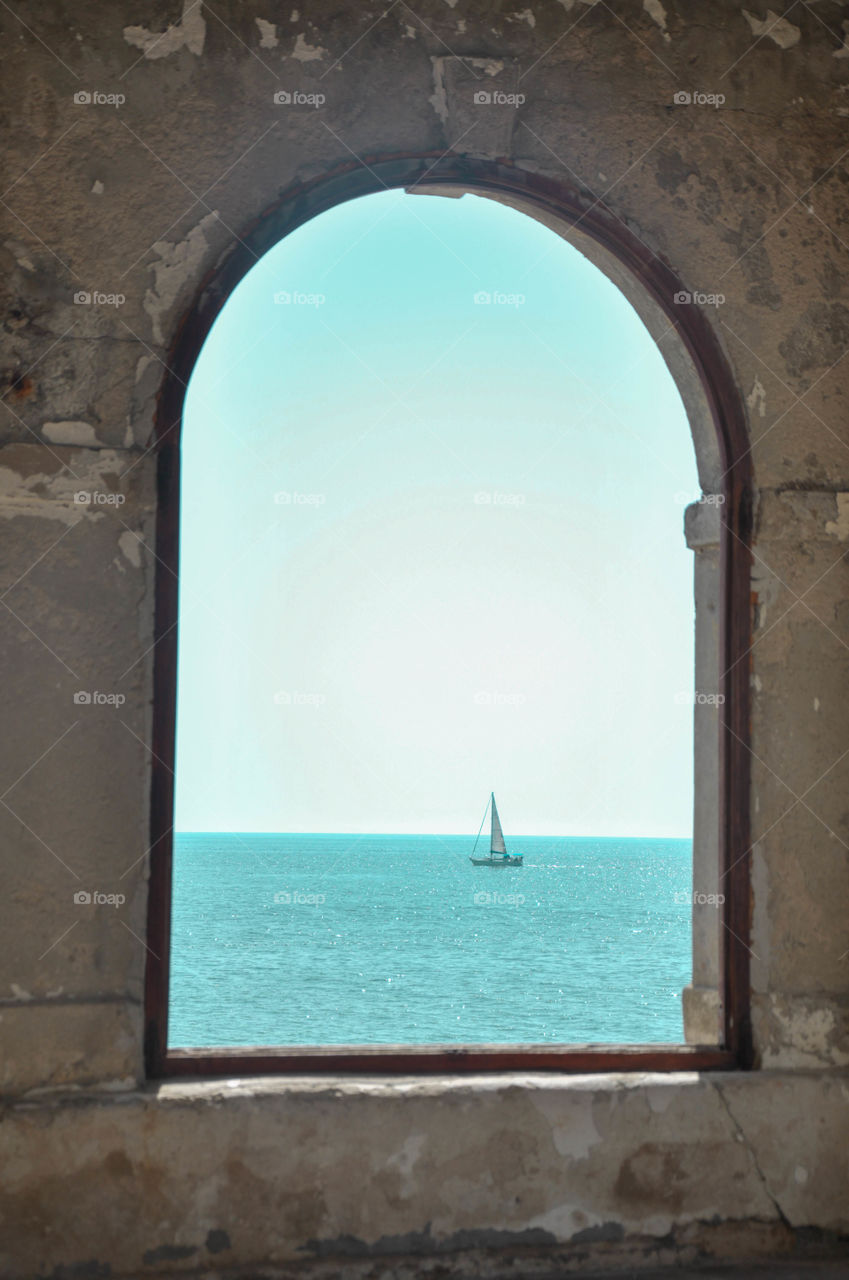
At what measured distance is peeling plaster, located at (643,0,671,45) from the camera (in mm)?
2941

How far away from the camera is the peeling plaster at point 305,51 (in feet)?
9.07

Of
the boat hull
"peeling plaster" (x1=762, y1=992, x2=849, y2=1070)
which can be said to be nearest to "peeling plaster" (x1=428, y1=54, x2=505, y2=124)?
"peeling plaster" (x1=762, y1=992, x2=849, y2=1070)

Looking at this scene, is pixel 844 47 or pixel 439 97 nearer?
pixel 439 97

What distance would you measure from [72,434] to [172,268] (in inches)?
17.4

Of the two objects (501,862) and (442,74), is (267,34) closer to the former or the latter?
(442,74)

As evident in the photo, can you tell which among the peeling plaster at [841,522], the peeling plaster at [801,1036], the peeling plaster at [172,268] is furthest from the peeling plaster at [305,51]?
the peeling plaster at [801,1036]

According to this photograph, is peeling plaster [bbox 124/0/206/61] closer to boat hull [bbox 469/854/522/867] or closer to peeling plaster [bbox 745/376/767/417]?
peeling plaster [bbox 745/376/767/417]

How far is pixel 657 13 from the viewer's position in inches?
116

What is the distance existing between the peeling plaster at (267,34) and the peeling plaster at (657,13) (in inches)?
36.1

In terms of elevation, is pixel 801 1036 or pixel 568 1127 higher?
pixel 801 1036

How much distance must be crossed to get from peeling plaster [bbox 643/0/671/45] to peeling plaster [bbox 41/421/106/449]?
1701mm

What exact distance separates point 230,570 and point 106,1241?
52024 millimetres

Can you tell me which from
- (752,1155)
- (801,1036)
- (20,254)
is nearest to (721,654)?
(801,1036)

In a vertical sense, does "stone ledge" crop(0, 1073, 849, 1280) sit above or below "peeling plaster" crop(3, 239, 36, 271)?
below
